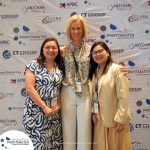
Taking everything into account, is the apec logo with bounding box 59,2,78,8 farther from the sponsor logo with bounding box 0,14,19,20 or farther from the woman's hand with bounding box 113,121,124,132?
the woman's hand with bounding box 113,121,124,132

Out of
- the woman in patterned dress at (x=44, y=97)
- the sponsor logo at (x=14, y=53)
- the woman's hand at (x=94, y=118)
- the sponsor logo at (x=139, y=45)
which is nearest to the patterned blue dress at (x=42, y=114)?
the woman in patterned dress at (x=44, y=97)

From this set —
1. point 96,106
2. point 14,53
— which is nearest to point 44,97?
point 96,106

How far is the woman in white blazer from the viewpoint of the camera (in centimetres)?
246

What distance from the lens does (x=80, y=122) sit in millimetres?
2547

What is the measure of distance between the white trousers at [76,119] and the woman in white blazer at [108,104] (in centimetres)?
6

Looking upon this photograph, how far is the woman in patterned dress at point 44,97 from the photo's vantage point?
2537mm

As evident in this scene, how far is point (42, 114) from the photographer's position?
2.56 m

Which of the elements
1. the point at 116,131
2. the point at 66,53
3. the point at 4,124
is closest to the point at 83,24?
the point at 66,53

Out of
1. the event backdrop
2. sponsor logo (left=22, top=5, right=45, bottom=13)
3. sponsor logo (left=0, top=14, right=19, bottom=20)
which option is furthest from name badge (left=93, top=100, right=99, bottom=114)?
sponsor logo (left=0, top=14, right=19, bottom=20)

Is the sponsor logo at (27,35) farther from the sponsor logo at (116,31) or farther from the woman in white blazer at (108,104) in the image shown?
the woman in white blazer at (108,104)

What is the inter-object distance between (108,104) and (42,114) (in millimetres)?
560

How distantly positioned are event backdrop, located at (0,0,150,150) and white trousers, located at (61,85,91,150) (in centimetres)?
68

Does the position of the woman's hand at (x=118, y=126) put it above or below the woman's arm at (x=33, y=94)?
below

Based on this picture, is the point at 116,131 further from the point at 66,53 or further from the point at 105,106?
the point at 66,53
